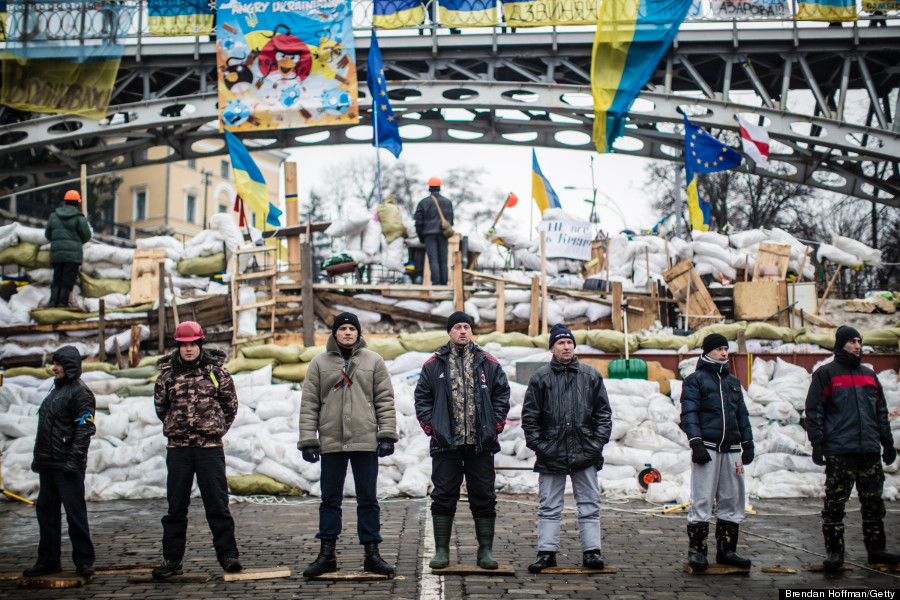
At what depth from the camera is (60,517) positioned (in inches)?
207

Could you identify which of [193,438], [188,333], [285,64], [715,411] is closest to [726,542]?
[715,411]

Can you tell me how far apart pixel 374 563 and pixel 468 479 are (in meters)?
0.78

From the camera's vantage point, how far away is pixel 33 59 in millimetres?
19406

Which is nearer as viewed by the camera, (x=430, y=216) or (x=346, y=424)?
(x=346, y=424)

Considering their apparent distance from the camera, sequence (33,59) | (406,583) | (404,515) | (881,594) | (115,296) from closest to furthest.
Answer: (881,594), (406,583), (404,515), (115,296), (33,59)

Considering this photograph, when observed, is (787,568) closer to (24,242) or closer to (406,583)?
(406,583)

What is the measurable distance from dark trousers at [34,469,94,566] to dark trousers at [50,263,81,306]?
7796mm

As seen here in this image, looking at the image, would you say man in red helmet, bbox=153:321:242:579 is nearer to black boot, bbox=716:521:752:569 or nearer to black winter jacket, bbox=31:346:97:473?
black winter jacket, bbox=31:346:97:473

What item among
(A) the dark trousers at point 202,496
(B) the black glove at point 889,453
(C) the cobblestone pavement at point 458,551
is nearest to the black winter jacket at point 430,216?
(C) the cobblestone pavement at point 458,551

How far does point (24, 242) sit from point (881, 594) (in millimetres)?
12481

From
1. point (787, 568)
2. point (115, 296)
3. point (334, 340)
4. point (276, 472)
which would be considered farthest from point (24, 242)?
point (787, 568)

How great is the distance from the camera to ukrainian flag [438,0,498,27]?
21.2 meters

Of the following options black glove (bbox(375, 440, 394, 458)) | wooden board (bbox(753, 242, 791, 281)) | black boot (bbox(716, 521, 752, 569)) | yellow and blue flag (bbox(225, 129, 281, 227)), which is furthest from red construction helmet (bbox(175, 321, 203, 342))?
wooden board (bbox(753, 242, 791, 281))

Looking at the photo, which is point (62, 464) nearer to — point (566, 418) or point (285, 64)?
point (566, 418)
